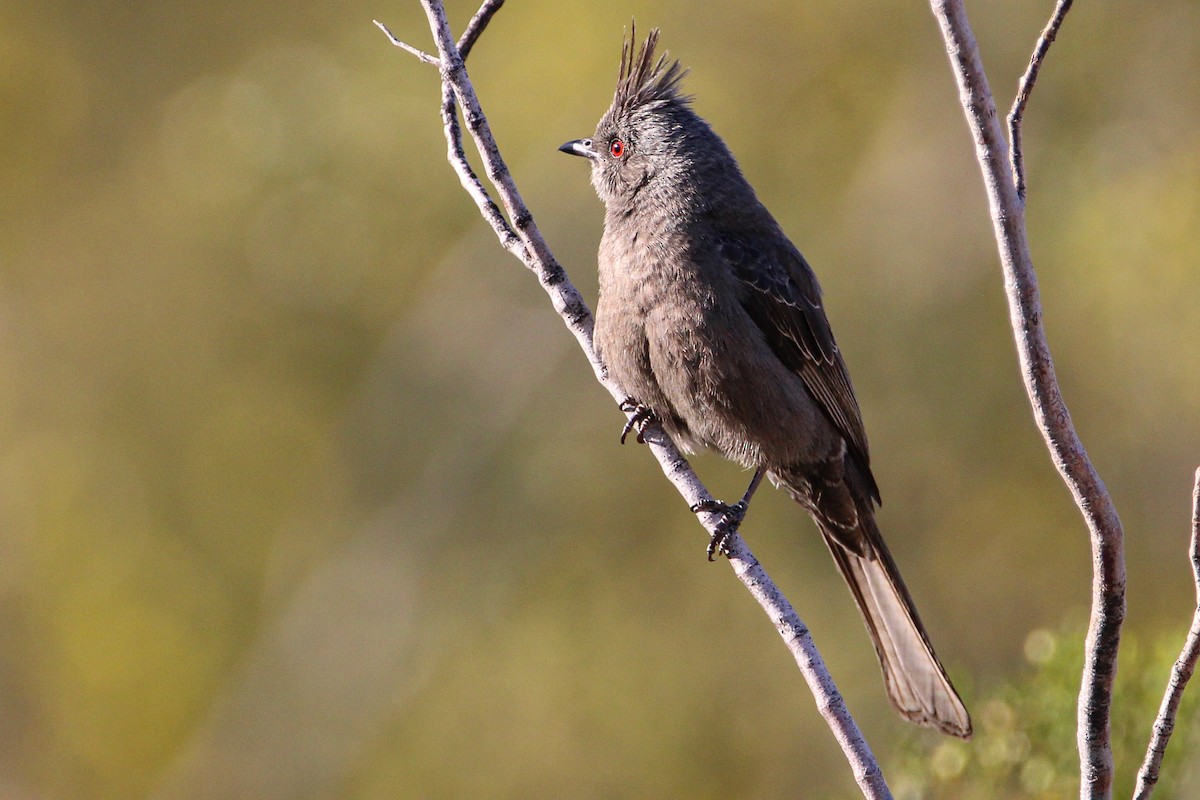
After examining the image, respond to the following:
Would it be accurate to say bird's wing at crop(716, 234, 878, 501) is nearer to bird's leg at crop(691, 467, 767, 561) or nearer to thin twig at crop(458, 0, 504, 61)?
bird's leg at crop(691, 467, 767, 561)

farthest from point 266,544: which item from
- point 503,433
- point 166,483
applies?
point 503,433

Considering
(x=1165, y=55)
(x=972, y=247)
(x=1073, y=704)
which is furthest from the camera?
Result: (x=972, y=247)

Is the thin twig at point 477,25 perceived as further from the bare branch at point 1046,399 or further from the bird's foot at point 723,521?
the bare branch at point 1046,399

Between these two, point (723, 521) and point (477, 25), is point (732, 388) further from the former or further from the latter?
point (477, 25)

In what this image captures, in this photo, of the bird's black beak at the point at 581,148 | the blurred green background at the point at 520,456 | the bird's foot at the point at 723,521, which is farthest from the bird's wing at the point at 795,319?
the blurred green background at the point at 520,456

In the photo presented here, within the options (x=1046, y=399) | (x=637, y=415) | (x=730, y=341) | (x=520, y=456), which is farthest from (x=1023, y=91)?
(x=520, y=456)

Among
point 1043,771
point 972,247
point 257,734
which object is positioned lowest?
point 257,734

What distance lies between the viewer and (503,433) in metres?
11.6

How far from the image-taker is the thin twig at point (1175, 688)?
2.66 meters

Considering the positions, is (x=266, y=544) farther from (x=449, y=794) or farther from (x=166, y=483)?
(x=449, y=794)

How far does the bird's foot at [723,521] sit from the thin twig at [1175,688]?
151 cm

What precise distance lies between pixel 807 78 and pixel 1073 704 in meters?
9.43

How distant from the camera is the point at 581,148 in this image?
6.11 m

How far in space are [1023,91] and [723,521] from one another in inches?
80.5
